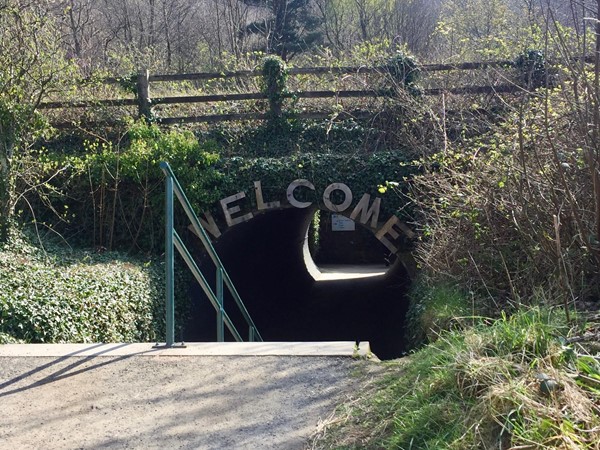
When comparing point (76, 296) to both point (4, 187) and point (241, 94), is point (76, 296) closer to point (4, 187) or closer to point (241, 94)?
point (4, 187)

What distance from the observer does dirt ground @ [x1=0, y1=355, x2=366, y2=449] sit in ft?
13.4

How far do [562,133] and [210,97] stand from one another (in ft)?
26.9

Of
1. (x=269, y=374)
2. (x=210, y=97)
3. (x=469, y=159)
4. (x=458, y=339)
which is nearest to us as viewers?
(x=458, y=339)

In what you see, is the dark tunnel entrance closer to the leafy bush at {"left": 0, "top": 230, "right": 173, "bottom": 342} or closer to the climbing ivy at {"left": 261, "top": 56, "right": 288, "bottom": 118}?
the leafy bush at {"left": 0, "top": 230, "right": 173, "bottom": 342}

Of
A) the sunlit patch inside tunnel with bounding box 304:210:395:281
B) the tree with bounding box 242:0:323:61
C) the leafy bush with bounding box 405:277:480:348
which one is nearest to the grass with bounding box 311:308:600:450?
the leafy bush with bounding box 405:277:480:348

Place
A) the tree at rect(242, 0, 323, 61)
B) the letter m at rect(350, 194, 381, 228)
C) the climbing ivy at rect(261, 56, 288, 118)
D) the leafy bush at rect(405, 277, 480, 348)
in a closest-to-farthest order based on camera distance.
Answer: the leafy bush at rect(405, 277, 480, 348), the letter m at rect(350, 194, 381, 228), the climbing ivy at rect(261, 56, 288, 118), the tree at rect(242, 0, 323, 61)

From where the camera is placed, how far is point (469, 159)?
8.59 meters

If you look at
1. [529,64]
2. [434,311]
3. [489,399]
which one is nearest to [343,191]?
[529,64]

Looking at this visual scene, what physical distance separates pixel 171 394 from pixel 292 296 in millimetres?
12584

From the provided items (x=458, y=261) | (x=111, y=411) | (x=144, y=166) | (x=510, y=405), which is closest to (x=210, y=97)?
(x=144, y=166)

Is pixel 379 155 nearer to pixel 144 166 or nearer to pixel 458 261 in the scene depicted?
pixel 144 166

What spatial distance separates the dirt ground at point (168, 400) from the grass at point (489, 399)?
336 millimetres

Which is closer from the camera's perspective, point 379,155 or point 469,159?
point 469,159

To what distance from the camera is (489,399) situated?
326cm
